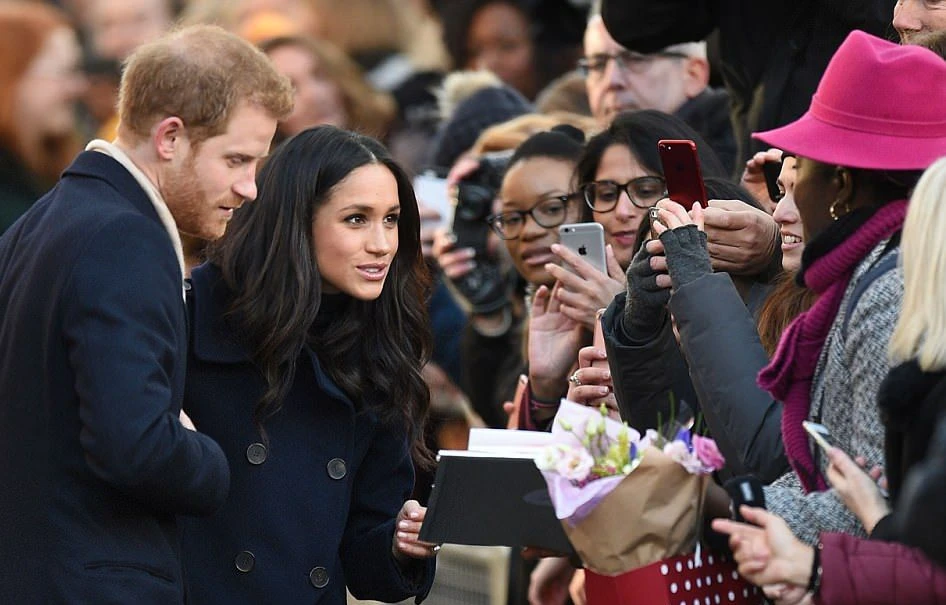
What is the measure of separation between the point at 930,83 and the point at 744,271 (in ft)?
3.95

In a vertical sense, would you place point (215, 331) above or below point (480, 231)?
above

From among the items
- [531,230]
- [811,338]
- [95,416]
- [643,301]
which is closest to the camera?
[811,338]

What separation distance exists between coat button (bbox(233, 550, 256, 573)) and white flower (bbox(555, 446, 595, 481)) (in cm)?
128

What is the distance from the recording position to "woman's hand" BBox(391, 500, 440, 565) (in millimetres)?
4387

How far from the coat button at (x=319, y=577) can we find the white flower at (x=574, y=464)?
4.18 feet

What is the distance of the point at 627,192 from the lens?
513cm

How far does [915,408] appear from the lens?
9.31 feet

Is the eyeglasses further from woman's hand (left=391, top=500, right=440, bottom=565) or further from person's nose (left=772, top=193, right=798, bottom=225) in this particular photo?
woman's hand (left=391, top=500, right=440, bottom=565)

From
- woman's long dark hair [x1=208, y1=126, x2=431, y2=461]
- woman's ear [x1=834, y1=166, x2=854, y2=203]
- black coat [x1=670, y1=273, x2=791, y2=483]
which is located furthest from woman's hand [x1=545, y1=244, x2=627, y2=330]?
woman's ear [x1=834, y1=166, x2=854, y2=203]

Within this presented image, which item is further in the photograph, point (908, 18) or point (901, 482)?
point (908, 18)

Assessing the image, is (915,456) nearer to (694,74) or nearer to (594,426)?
(594,426)

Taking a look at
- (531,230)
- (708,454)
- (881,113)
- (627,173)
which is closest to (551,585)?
(531,230)

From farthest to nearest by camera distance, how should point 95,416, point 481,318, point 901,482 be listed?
point 481,318 < point 95,416 < point 901,482

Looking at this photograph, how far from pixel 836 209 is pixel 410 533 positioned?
161 centimetres
